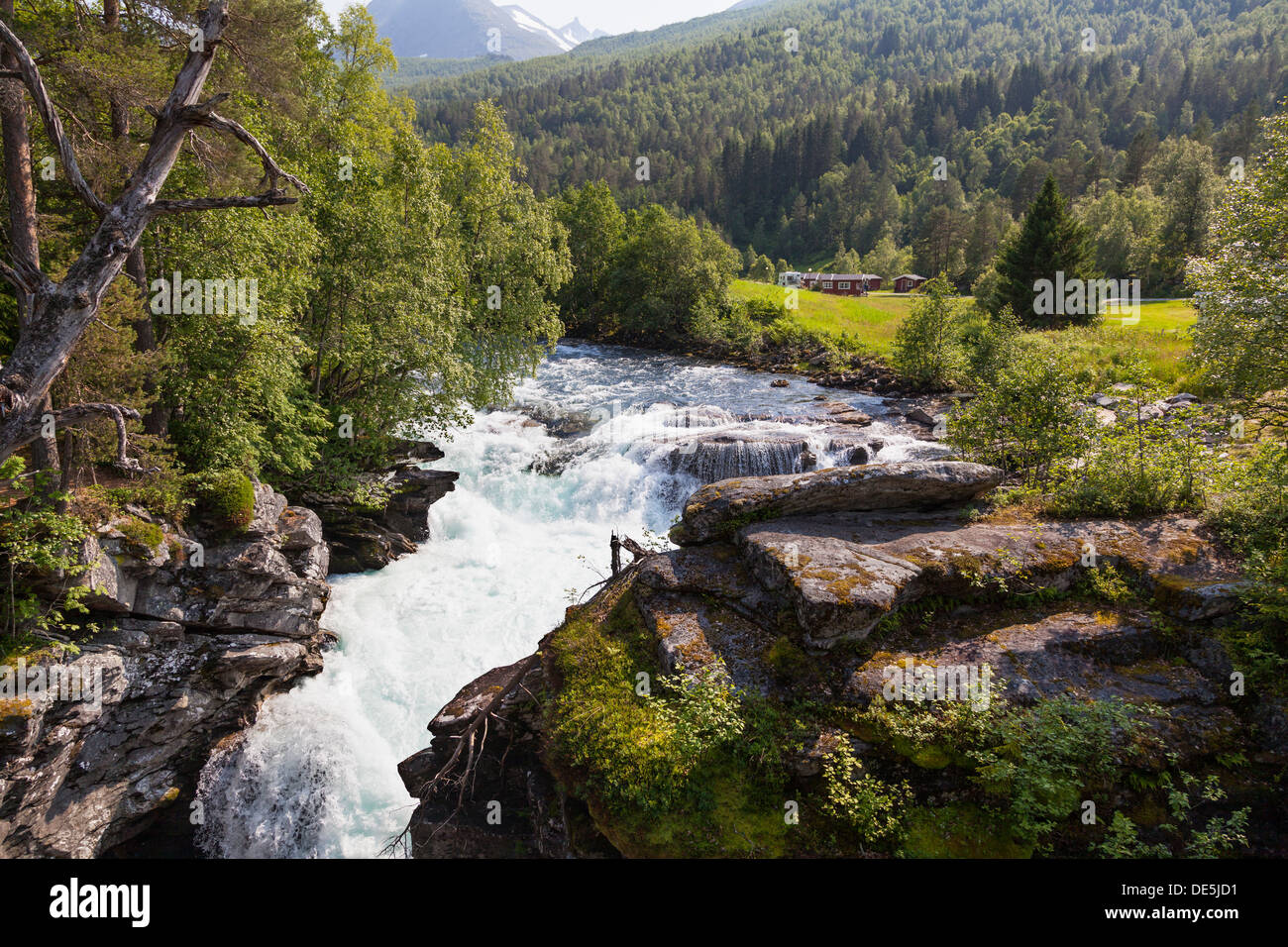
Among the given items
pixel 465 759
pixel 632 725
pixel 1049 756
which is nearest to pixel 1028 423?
pixel 1049 756

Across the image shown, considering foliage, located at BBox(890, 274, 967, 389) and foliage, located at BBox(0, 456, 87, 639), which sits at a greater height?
foliage, located at BBox(890, 274, 967, 389)

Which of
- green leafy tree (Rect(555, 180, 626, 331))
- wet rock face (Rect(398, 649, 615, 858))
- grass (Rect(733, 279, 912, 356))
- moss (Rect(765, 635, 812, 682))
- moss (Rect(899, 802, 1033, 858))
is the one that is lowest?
wet rock face (Rect(398, 649, 615, 858))

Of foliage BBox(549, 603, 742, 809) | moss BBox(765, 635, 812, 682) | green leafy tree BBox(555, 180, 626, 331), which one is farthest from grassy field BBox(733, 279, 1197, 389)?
green leafy tree BBox(555, 180, 626, 331)

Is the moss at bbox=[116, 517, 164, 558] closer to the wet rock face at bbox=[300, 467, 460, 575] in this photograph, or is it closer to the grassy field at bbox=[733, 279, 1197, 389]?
the wet rock face at bbox=[300, 467, 460, 575]

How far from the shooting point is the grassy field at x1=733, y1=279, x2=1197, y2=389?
22.6 m

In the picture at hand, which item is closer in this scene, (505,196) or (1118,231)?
(505,196)

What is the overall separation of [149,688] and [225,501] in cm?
366

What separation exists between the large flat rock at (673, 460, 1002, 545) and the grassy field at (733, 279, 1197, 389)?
417cm

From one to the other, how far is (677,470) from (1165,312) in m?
41.6

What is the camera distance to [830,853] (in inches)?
243

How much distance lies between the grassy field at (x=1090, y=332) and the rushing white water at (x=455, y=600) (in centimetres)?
921

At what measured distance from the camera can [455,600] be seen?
15.4 meters
